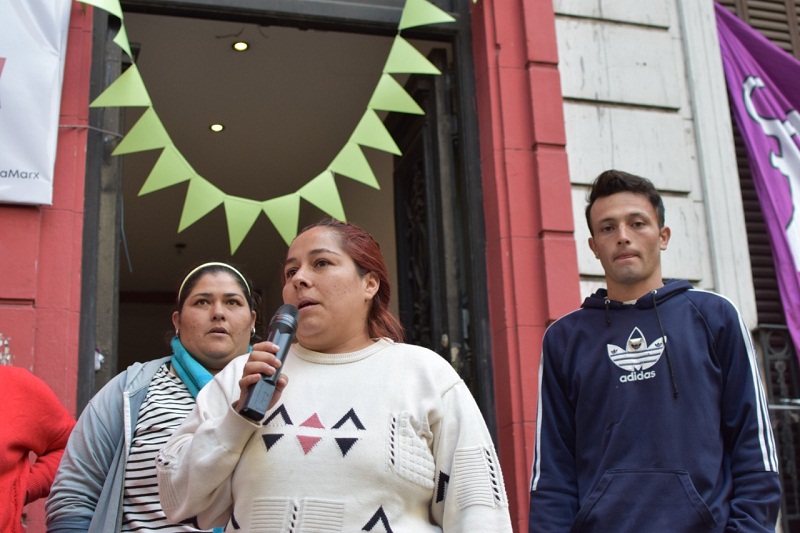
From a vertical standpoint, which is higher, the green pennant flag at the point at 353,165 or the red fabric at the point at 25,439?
the green pennant flag at the point at 353,165

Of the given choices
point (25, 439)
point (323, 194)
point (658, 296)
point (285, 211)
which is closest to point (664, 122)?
point (323, 194)

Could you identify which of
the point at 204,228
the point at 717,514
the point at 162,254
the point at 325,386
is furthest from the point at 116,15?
the point at 162,254

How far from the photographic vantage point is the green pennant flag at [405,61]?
5418mm

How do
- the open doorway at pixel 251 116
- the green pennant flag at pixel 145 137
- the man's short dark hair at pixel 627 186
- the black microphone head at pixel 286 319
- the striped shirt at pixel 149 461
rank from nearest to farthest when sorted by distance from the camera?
the black microphone head at pixel 286 319
the striped shirt at pixel 149 461
the man's short dark hair at pixel 627 186
the green pennant flag at pixel 145 137
the open doorway at pixel 251 116

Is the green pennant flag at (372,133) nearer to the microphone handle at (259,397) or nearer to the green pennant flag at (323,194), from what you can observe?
the green pennant flag at (323,194)

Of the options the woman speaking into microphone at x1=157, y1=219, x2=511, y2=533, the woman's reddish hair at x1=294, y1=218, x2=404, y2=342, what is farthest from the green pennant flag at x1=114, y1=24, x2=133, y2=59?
the woman speaking into microphone at x1=157, y1=219, x2=511, y2=533

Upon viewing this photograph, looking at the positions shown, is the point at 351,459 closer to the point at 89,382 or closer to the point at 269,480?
the point at 269,480

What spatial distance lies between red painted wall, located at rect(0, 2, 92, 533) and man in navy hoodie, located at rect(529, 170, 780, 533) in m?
2.30

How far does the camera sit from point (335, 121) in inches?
333

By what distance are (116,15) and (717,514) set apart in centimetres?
371

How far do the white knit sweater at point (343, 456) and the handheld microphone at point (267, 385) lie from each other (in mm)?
76

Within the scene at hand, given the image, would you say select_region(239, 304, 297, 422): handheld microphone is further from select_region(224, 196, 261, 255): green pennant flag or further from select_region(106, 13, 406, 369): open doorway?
select_region(106, 13, 406, 369): open doorway

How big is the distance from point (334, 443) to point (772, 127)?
442 centimetres

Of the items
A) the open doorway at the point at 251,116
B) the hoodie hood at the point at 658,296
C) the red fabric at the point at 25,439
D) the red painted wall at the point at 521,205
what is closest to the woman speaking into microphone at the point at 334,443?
the hoodie hood at the point at 658,296
